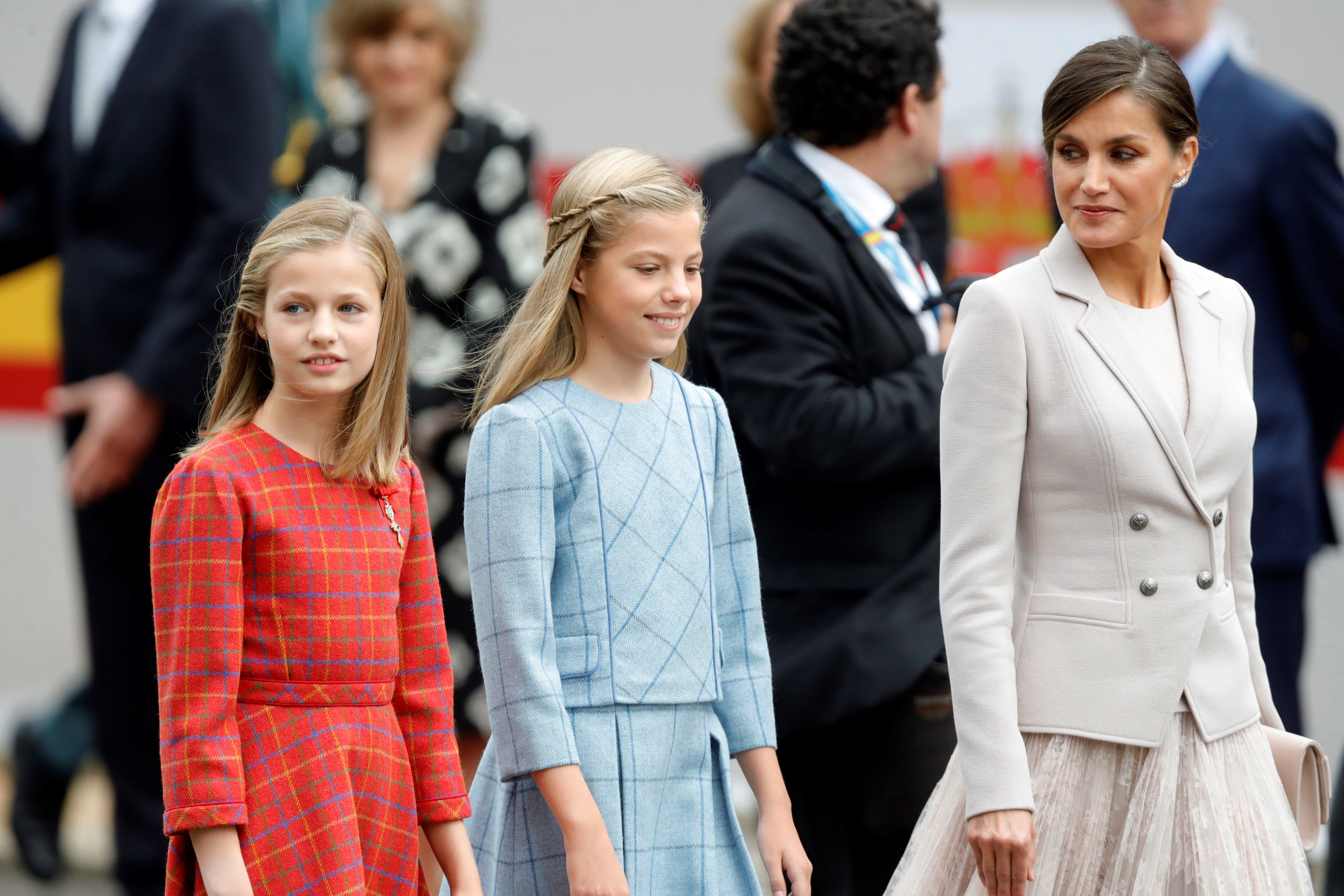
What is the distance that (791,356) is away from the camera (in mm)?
3105

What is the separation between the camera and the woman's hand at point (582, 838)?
7.57ft

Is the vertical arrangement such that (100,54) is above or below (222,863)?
above

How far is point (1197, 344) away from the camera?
245 cm

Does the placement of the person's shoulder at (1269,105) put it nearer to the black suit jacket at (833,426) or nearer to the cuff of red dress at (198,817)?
the black suit jacket at (833,426)

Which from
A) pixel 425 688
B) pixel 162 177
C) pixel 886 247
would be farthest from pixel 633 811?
pixel 162 177

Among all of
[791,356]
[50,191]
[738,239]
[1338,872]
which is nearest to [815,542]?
[791,356]

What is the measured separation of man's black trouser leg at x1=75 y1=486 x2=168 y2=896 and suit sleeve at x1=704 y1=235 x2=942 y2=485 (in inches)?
74.4

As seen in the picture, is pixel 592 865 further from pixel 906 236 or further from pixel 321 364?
pixel 906 236

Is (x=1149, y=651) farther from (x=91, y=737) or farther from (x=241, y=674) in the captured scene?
(x=91, y=737)

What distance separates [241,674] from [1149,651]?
1213 mm

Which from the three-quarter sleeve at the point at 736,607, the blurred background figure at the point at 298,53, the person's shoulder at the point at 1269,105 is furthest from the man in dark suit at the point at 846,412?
the blurred background figure at the point at 298,53

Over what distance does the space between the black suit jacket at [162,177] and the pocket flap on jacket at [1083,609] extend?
8.36 feet

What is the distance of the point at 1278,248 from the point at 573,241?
2009 mm

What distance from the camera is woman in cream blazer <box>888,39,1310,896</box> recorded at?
234 centimetres
